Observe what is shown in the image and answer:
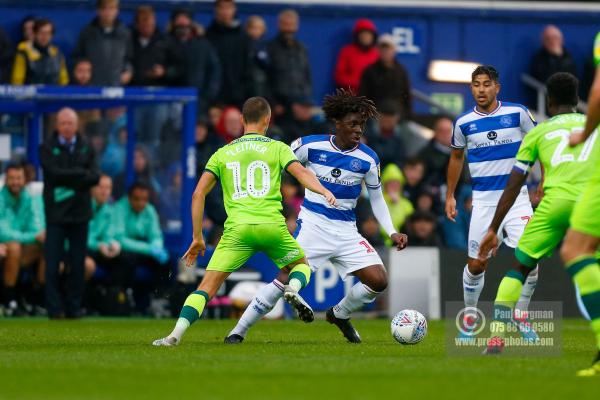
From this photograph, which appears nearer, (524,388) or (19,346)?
(524,388)

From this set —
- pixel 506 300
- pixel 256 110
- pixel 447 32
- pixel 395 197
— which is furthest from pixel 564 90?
pixel 447 32

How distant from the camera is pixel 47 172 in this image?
17.7m

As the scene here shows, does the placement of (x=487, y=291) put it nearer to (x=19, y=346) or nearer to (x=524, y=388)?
(x=19, y=346)

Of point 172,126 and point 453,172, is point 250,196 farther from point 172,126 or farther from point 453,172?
point 172,126

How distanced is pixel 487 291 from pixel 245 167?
7.75 metres

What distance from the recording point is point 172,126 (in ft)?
64.5

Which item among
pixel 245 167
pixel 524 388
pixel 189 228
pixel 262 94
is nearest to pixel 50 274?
pixel 189 228

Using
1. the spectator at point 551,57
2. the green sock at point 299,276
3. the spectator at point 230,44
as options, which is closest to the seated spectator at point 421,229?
the spectator at point 230,44

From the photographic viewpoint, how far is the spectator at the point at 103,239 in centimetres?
1878

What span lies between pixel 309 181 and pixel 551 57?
13.2 metres

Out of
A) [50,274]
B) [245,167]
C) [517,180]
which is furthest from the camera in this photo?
[50,274]

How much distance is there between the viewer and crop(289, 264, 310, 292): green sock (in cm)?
1174

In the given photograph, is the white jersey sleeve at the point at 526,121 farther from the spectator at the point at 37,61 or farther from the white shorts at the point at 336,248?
the spectator at the point at 37,61

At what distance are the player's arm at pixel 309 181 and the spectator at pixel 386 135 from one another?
10030mm
